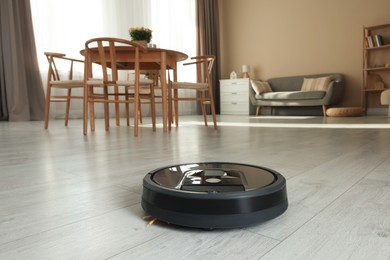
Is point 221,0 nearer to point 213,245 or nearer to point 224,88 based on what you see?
point 224,88

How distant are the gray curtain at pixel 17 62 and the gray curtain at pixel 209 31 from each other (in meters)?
3.01

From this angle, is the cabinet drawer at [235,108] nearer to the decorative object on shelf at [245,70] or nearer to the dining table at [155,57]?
the decorative object on shelf at [245,70]

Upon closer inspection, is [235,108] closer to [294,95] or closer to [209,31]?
[294,95]

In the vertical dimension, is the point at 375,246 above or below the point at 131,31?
below

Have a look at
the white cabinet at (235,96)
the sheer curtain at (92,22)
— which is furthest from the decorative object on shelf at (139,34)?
the white cabinet at (235,96)

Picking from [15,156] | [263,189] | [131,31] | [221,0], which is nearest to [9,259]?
[263,189]

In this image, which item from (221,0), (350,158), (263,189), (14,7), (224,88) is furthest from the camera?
(221,0)

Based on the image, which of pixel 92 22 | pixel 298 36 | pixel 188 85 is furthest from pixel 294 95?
pixel 92 22

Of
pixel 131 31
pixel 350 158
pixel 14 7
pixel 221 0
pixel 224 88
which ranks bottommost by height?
pixel 350 158

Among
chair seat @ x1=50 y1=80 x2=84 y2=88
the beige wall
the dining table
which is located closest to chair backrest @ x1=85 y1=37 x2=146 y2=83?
the dining table

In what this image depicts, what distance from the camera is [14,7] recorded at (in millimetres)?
3754

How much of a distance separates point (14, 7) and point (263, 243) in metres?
4.37

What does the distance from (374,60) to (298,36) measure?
133 cm

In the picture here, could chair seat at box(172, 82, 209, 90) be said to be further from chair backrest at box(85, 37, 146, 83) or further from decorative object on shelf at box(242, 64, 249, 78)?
decorative object on shelf at box(242, 64, 249, 78)
